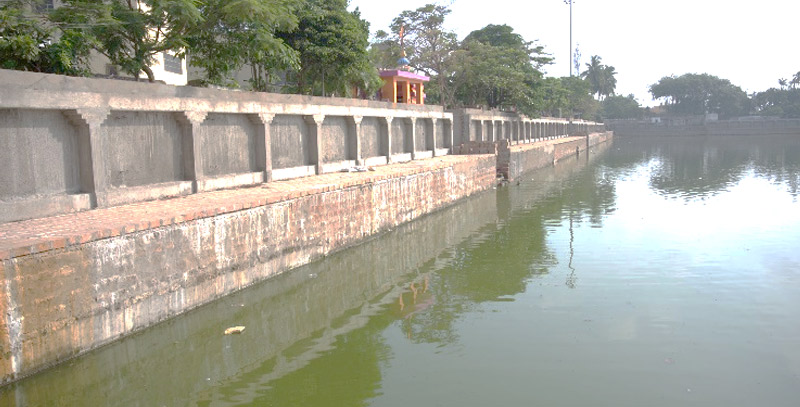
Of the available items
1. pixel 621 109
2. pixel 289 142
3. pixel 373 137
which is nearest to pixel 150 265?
pixel 289 142

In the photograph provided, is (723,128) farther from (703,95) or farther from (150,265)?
(150,265)

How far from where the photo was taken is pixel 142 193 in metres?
12.0

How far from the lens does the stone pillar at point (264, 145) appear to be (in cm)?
1565

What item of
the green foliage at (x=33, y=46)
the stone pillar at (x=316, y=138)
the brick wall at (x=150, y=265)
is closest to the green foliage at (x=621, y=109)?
the stone pillar at (x=316, y=138)

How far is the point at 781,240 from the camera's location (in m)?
16.8

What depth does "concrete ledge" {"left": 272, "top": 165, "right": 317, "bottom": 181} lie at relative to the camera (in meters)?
16.6

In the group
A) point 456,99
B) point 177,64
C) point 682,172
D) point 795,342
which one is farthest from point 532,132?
point 795,342

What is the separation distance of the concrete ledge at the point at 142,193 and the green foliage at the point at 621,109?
373 ft

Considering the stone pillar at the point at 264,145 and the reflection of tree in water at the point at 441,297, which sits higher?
the stone pillar at the point at 264,145

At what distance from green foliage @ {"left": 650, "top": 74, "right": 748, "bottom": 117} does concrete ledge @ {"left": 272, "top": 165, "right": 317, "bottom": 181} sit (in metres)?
109

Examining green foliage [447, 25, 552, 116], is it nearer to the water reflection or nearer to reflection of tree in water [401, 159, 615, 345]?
reflection of tree in water [401, 159, 615, 345]

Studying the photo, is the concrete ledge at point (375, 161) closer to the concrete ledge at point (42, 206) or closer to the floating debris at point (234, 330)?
the concrete ledge at point (42, 206)

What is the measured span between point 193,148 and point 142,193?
5.38 feet

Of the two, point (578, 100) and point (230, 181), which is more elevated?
point (578, 100)
